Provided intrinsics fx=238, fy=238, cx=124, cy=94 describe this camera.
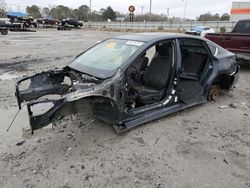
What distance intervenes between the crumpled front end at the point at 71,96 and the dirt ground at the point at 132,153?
0.46 meters

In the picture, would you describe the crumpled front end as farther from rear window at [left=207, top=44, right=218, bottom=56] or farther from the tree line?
the tree line

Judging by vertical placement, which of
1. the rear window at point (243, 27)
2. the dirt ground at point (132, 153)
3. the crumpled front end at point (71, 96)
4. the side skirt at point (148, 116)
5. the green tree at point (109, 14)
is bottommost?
the dirt ground at point (132, 153)

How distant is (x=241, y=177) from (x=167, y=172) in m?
0.84

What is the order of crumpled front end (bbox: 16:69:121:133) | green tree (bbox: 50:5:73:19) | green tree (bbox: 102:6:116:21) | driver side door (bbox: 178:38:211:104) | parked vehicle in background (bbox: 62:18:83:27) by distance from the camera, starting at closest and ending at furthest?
crumpled front end (bbox: 16:69:121:133) < driver side door (bbox: 178:38:211:104) < parked vehicle in background (bbox: 62:18:83:27) < green tree (bbox: 50:5:73:19) < green tree (bbox: 102:6:116:21)

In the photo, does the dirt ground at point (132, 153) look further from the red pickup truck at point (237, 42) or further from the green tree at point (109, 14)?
the green tree at point (109, 14)

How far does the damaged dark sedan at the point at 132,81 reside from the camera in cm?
306

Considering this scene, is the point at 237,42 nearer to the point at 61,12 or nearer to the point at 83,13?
the point at 61,12

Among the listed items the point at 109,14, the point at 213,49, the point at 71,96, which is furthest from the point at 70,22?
the point at 109,14

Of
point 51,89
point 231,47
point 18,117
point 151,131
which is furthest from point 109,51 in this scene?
point 231,47

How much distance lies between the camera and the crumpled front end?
2.79m

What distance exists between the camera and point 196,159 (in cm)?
306

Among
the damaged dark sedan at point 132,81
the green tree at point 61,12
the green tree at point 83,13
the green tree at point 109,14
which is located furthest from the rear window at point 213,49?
the green tree at point 109,14

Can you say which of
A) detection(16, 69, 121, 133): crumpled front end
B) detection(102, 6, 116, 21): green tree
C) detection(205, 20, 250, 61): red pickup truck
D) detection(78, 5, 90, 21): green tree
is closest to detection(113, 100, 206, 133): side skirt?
detection(16, 69, 121, 133): crumpled front end

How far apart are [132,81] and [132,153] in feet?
4.51
